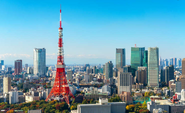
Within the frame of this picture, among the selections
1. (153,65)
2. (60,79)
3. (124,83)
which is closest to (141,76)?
(153,65)

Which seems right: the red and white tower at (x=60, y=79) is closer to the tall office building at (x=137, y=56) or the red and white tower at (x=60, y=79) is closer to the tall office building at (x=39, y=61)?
the tall office building at (x=137, y=56)

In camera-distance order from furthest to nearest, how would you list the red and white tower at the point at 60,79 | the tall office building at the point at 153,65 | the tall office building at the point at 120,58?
the tall office building at the point at 120,58, the tall office building at the point at 153,65, the red and white tower at the point at 60,79

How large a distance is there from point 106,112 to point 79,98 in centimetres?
659

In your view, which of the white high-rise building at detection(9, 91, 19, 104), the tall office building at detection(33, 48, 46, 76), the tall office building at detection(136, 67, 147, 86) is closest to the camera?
the white high-rise building at detection(9, 91, 19, 104)

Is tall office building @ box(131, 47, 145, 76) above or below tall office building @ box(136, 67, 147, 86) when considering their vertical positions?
above

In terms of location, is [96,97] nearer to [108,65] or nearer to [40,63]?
[108,65]

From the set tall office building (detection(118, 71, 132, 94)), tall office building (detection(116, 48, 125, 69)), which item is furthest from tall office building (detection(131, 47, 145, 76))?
tall office building (detection(118, 71, 132, 94))

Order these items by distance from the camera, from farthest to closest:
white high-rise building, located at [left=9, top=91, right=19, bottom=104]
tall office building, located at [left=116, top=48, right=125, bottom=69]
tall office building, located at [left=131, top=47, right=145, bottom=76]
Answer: tall office building, located at [left=116, top=48, right=125, bottom=69] < tall office building, located at [left=131, top=47, right=145, bottom=76] < white high-rise building, located at [left=9, top=91, right=19, bottom=104]

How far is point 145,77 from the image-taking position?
106ft

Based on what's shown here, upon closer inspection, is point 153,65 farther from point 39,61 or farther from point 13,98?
point 39,61

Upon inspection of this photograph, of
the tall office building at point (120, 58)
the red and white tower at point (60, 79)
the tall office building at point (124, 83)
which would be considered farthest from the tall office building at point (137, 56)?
the red and white tower at point (60, 79)

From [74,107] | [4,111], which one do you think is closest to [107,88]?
[74,107]

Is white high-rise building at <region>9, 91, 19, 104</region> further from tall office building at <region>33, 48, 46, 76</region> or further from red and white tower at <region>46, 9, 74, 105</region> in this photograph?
tall office building at <region>33, 48, 46, 76</region>

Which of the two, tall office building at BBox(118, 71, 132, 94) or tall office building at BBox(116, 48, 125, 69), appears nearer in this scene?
tall office building at BBox(118, 71, 132, 94)
